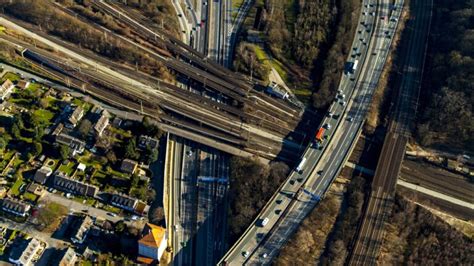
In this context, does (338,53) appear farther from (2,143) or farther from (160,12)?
(2,143)

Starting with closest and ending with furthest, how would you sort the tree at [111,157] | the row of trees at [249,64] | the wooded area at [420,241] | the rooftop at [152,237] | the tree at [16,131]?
1. the rooftop at [152,237]
2. the wooded area at [420,241]
3. the tree at [16,131]
4. the tree at [111,157]
5. the row of trees at [249,64]

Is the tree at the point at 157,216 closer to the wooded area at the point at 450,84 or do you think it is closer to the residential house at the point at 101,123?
the residential house at the point at 101,123

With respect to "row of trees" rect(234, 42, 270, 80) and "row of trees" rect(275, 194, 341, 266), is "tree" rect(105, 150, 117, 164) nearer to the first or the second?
"row of trees" rect(234, 42, 270, 80)

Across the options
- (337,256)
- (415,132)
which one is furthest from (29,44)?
(415,132)

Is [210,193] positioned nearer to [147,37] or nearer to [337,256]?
[337,256]

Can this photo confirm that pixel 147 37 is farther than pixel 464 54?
Yes

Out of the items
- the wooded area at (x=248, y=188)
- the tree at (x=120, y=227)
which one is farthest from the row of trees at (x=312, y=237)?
the tree at (x=120, y=227)

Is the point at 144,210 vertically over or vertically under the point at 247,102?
under
